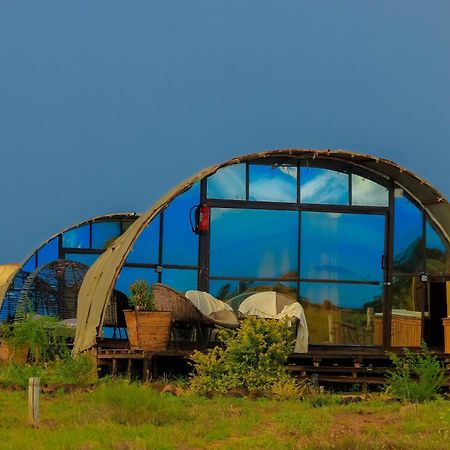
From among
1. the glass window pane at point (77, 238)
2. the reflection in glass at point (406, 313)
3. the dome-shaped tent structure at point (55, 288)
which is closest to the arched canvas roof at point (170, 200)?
the reflection in glass at point (406, 313)

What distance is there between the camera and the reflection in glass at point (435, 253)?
44.0ft

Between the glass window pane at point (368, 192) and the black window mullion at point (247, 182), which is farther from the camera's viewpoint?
the glass window pane at point (368, 192)

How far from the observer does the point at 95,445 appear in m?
6.85

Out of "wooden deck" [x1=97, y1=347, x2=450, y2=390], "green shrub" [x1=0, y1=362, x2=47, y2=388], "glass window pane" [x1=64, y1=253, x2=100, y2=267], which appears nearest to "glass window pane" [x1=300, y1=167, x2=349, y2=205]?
"wooden deck" [x1=97, y1=347, x2=450, y2=390]

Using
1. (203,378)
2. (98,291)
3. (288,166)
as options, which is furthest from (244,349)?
(288,166)

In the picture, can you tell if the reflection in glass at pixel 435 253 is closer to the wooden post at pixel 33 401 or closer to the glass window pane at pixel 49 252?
the wooden post at pixel 33 401

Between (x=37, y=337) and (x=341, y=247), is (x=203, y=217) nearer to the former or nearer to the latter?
(x=341, y=247)

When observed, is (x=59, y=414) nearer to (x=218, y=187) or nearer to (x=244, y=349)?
(x=244, y=349)

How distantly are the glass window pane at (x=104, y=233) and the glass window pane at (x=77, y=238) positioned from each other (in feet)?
0.47

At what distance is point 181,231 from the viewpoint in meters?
13.0

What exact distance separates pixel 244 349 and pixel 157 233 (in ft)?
10.8

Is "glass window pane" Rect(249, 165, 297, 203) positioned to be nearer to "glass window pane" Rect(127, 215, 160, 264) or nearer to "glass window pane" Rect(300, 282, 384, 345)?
"glass window pane" Rect(300, 282, 384, 345)

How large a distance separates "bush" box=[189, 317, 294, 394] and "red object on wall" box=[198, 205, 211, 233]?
260cm

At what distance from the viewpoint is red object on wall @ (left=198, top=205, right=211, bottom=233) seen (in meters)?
12.8
